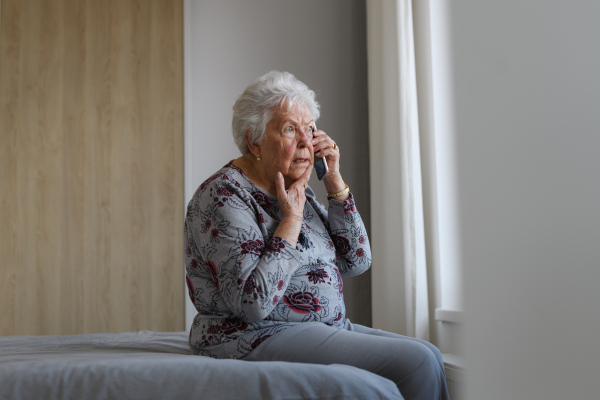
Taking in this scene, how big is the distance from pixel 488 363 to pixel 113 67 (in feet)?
9.90

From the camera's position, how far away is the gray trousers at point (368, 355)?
1.14 meters

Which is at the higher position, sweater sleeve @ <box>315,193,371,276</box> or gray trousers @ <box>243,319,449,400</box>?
sweater sleeve @ <box>315,193,371,276</box>

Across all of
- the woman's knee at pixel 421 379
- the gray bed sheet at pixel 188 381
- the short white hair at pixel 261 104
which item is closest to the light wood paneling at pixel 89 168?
the short white hair at pixel 261 104

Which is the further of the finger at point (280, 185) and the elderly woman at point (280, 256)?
the finger at point (280, 185)

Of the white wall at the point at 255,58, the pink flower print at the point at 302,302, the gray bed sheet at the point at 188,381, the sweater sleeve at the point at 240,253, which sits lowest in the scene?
the gray bed sheet at the point at 188,381

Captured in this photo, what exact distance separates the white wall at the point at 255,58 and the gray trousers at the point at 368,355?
72.8 inches

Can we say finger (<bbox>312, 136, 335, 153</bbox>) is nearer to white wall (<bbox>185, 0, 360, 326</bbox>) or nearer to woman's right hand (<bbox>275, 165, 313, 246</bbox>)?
woman's right hand (<bbox>275, 165, 313, 246</bbox>)

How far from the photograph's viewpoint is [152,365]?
98 centimetres

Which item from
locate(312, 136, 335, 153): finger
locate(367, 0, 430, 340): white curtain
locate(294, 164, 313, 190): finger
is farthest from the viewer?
locate(367, 0, 430, 340): white curtain

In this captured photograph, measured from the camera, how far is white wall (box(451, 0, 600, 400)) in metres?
0.19

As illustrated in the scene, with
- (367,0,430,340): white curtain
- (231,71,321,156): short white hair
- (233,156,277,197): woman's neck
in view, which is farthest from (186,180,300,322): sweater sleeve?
(367,0,430,340): white curtain

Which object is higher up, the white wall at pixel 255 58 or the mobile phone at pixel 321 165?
the white wall at pixel 255 58

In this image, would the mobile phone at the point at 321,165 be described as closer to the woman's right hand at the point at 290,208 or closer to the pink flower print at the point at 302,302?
the woman's right hand at the point at 290,208

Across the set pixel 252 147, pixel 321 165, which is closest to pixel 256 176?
pixel 252 147
